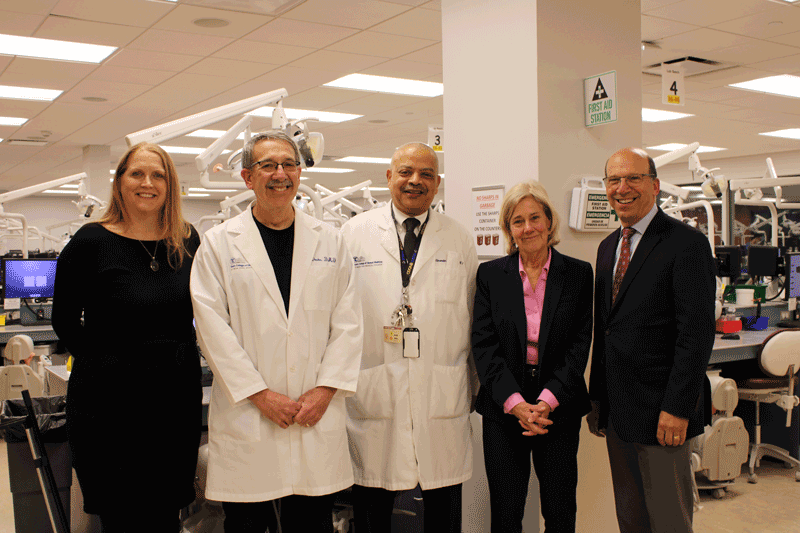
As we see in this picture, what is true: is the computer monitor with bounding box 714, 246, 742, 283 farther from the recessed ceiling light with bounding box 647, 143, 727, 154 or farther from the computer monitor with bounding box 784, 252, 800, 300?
the recessed ceiling light with bounding box 647, 143, 727, 154

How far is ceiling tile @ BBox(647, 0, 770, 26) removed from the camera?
186 inches

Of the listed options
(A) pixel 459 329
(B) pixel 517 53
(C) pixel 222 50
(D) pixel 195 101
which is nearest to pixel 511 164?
(B) pixel 517 53

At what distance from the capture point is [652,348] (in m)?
2.06

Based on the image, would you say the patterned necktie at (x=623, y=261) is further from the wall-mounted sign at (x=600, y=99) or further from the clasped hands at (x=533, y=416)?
the wall-mounted sign at (x=600, y=99)

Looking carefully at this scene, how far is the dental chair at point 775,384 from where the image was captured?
4.09 m

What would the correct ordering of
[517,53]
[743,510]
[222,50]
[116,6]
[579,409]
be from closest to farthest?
1. [579,409]
2. [517,53]
3. [743,510]
4. [116,6]
5. [222,50]

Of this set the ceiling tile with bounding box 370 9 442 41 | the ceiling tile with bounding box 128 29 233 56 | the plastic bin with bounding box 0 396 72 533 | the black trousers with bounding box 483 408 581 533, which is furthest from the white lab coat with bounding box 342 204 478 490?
the ceiling tile with bounding box 128 29 233 56

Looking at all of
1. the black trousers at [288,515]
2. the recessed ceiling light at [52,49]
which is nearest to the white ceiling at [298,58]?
the recessed ceiling light at [52,49]

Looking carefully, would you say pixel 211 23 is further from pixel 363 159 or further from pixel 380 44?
pixel 363 159

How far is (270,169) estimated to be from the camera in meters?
1.99

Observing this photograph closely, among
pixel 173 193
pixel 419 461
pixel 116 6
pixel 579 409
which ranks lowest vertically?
pixel 419 461

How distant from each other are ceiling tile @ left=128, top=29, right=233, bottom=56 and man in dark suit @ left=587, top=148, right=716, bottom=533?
413 cm

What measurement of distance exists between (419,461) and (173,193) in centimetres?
123

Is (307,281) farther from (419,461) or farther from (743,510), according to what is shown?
(743,510)
